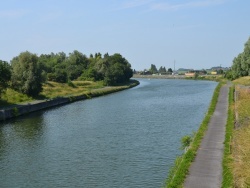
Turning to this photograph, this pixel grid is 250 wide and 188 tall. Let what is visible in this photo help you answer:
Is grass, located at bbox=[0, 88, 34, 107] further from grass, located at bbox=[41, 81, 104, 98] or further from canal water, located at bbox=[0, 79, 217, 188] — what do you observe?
canal water, located at bbox=[0, 79, 217, 188]

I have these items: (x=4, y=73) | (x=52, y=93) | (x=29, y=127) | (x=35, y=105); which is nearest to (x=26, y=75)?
(x=35, y=105)

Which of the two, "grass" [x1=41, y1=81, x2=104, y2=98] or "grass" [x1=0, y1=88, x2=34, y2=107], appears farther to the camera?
"grass" [x1=41, y1=81, x2=104, y2=98]


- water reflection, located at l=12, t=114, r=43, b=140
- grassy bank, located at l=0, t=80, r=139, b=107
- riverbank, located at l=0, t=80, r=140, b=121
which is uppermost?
grassy bank, located at l=0, t=80, r=139, b=107

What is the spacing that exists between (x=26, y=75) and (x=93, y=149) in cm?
3903

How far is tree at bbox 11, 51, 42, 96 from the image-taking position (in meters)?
63.3

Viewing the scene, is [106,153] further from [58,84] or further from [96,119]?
[58,84]

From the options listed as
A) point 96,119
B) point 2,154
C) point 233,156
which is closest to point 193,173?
point 233,156

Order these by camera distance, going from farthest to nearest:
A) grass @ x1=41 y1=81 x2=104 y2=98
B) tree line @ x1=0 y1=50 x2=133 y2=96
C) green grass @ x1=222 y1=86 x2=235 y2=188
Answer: grass @ x1=41 y1=81 x2=104 y2=98 → tree line @ x1=0 y1=50 x2=133 y2=96 → green grass @ x1=222 y1=86 x2=235 y2=188

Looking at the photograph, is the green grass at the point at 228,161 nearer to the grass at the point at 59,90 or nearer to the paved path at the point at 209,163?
the paved path at the point at 209,163

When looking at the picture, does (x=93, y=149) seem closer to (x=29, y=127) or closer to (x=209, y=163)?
(x=209, y=163)

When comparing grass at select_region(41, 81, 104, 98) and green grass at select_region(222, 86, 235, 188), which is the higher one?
grass at select_region(41, 81, 104, 98)

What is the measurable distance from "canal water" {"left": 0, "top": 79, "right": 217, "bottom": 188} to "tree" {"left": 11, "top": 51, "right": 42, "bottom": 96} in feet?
55.3

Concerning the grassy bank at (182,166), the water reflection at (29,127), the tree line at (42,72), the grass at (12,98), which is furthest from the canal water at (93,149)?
the tree line at (42,72)

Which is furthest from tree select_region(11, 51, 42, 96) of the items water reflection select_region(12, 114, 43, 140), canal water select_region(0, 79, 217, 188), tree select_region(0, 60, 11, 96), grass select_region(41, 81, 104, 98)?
canal water select_region(0, 79, 217, 188)
